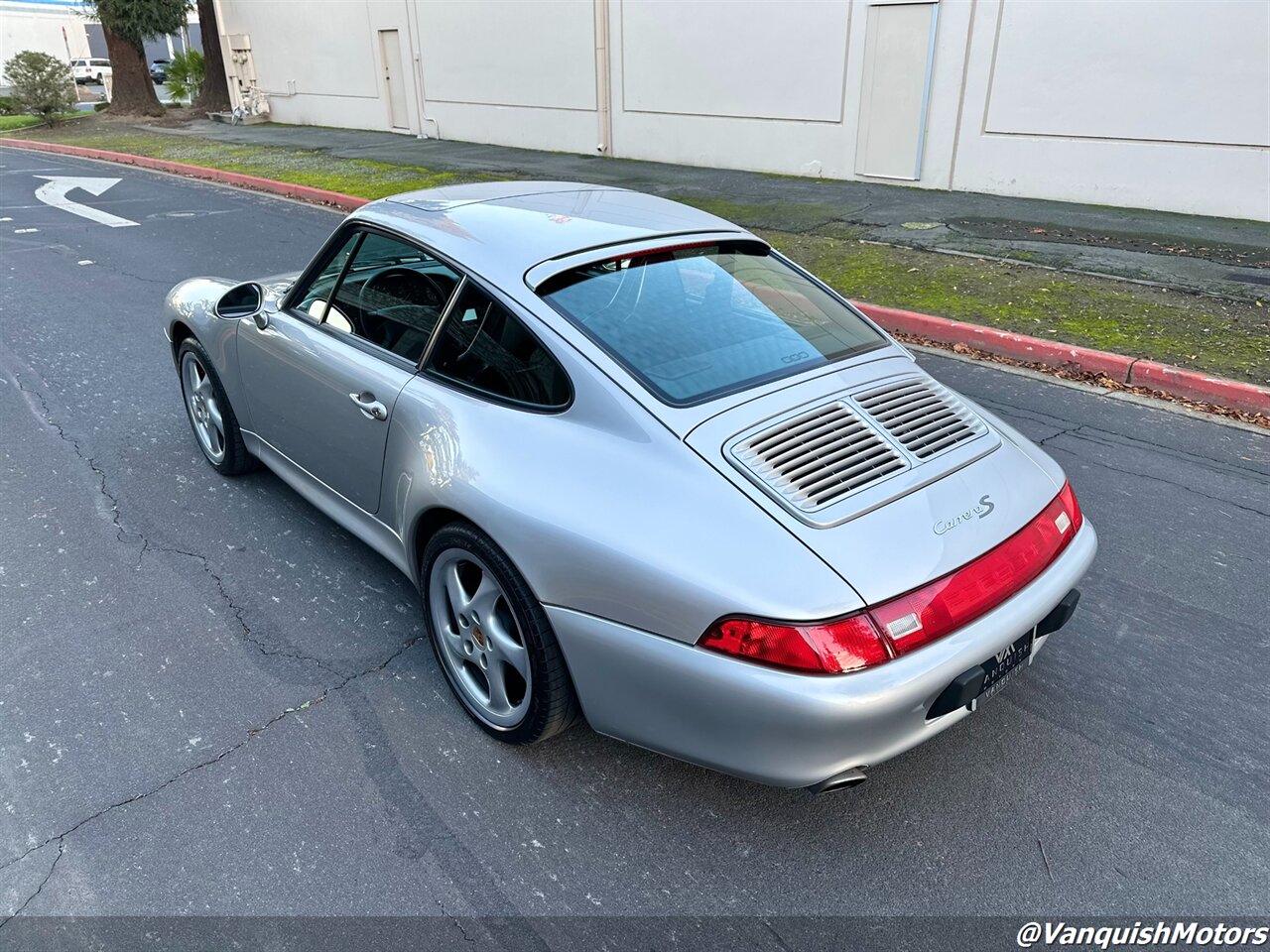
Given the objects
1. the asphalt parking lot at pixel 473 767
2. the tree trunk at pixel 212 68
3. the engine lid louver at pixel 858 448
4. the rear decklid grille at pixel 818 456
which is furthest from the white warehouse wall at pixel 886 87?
the rear decklid grille at pixel 818 456

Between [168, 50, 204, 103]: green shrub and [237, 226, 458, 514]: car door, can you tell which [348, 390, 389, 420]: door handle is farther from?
[168, 50, 204, 103]: green shrub

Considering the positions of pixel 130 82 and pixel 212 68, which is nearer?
pixel 130 82

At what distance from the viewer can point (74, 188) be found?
14.7 m

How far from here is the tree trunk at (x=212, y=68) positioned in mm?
25781

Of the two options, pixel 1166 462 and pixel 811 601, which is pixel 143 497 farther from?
pixel 1166 462

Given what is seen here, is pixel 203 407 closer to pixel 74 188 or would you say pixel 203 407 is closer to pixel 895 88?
pixel 895 88

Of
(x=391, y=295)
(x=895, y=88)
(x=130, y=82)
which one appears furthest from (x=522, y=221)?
(x=130, y=82)

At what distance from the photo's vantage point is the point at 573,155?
693 inches

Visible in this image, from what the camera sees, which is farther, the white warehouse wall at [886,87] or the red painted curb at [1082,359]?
the white warehouse wall at [886,87]

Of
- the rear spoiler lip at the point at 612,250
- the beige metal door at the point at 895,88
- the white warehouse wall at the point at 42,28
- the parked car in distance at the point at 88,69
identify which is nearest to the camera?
the rear spoiler lip at the point at 612,250

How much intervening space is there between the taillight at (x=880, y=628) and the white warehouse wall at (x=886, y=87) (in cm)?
1078

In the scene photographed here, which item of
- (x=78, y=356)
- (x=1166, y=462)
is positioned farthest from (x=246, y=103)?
(x=1166, y=462)

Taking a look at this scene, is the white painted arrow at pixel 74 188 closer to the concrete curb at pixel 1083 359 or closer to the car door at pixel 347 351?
the car door at pixel 347 351

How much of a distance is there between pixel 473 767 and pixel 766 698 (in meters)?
1.16
